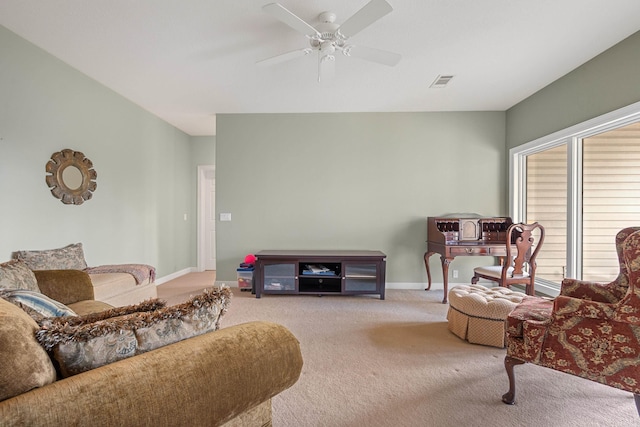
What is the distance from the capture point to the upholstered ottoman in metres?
2.39

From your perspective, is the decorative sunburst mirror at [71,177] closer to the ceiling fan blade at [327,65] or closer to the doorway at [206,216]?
the doorway at [206,216]

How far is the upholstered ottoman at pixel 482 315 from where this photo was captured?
239cm

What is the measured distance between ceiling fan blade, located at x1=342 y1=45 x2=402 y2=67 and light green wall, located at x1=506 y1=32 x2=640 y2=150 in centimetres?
196

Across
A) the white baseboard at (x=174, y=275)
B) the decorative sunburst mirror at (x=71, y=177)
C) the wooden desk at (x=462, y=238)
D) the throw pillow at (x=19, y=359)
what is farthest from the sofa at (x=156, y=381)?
the white baseboard at (x=174, y=275)

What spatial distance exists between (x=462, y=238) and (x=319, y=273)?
1.91 meters

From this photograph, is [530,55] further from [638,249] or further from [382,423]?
[382,423]

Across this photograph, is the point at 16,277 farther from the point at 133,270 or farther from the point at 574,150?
the point at 574,150

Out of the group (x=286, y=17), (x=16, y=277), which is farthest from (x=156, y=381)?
(x=286, y=17)

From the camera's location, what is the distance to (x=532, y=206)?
4.01 meters

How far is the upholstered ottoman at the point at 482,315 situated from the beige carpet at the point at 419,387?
0.08 m

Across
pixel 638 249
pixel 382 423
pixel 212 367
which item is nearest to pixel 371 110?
pixel 638 249

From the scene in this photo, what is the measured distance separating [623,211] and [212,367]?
12.0 feet

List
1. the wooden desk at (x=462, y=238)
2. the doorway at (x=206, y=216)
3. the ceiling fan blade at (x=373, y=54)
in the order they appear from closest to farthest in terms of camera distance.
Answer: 1. the ceiling fan blade at (x=373, y=54)
2. the wooden desk at (x=462, y=238)
3. the doorway at (x=206, y=216)

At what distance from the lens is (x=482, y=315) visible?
2.43 m
